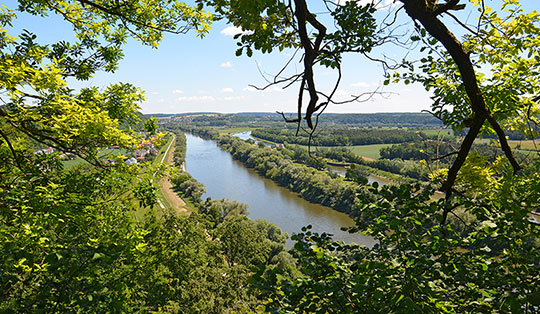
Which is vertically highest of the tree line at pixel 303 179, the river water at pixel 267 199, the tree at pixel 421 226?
the tree at pixel 421 226

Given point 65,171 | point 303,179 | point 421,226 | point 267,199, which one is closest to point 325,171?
point 421,226

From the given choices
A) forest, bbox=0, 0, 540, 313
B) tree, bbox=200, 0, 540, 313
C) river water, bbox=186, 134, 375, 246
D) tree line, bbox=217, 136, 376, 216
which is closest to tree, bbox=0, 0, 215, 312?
forest, bbox=0, 0, 540, 313

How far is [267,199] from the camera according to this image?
3503 cm

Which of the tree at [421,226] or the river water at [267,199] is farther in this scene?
the river water at [267,199]

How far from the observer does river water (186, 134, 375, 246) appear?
26408 mm

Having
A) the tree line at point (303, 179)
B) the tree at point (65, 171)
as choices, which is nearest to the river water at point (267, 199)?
the tree line at point (303, 179)

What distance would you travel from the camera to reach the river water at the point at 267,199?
26.4 m

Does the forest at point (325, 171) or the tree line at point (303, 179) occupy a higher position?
the forest at point (325, 171)

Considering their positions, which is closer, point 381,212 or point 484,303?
point 484,303

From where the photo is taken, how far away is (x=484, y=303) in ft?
6.00

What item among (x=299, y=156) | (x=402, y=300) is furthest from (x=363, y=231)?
(x=299, y=156)

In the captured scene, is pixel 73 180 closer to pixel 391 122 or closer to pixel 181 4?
pixel 181 4

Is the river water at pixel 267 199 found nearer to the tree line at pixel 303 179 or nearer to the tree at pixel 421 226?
the tree line at pixel 303 179

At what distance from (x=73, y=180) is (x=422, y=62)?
4679mm
